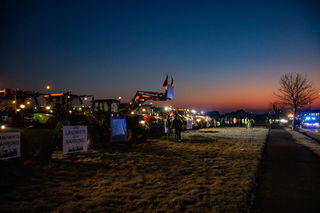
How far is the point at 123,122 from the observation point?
43.2 feet

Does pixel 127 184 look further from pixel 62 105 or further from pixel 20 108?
pixel 20 108

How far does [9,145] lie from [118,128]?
625cm

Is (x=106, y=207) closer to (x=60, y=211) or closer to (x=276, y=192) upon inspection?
(x=60, y=211)

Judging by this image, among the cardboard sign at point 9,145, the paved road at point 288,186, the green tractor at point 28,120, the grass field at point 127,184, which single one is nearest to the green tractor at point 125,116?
the green tractor at point 28,120

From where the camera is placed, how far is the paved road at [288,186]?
4.55m

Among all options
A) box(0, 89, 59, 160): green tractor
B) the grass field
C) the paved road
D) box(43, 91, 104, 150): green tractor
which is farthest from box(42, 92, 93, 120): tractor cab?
the paved road

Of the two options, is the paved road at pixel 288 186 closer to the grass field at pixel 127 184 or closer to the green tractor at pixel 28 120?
the grass field at pixel 127 184

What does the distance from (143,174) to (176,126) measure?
28.0ft

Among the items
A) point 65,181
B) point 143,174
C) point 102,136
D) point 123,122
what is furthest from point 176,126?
point 65,181

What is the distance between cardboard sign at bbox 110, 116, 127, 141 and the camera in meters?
12.5

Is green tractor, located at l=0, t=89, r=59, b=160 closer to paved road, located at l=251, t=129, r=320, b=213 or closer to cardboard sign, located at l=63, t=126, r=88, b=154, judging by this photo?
cardboard sign, located at l=63, t=126, r=88, b=154

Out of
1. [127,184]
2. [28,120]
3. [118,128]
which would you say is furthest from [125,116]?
[127,184]

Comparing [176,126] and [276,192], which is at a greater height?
[176,126]

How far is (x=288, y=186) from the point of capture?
19.1 feet
